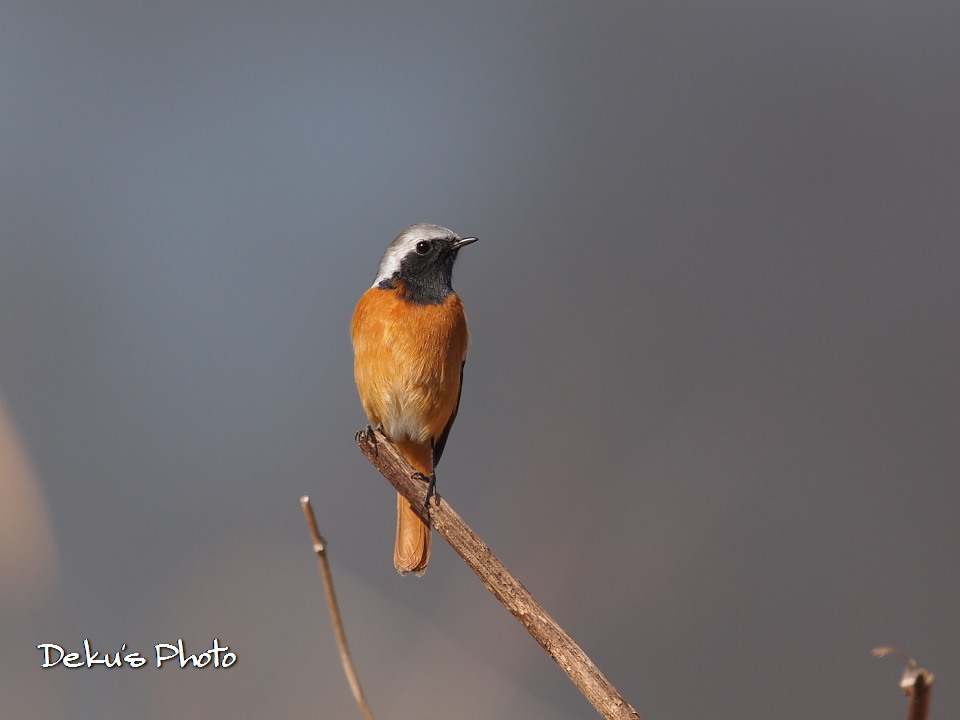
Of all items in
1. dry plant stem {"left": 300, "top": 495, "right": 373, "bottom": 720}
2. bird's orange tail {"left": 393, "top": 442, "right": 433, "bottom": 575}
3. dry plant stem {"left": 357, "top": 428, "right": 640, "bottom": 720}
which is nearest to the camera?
dry plant stem {"left": 300, "top": 495, "right": 373, "bottom": 720}

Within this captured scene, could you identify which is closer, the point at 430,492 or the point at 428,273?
the point at 430,492

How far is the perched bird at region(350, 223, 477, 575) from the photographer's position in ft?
5.36

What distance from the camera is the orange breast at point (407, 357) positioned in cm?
163

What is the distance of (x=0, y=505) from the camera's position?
1.95 meters

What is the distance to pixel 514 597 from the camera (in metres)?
1.12

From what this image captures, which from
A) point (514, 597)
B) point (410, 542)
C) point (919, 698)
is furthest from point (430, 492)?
point (919, 698)

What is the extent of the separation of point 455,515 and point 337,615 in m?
0.47

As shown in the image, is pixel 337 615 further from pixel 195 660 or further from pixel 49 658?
pixel 49 658

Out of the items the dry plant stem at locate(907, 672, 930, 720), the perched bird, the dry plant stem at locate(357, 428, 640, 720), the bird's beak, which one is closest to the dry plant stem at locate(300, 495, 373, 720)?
the dry plant stem at locate(357, 428, 640, 720)

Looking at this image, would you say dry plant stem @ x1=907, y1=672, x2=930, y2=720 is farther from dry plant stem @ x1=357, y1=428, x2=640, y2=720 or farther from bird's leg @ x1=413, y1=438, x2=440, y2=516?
bird's leg @ x1=413, y1=438, x2=440, y2=516

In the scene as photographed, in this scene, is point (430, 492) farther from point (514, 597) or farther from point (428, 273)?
point (428, 273)

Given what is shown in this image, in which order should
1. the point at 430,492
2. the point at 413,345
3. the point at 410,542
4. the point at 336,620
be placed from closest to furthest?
the point at 336,620, the point at 430,492, the point at 413,345, the point at 410,542

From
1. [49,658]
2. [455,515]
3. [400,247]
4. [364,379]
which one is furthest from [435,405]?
[49,658]

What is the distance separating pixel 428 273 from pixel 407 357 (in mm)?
186
